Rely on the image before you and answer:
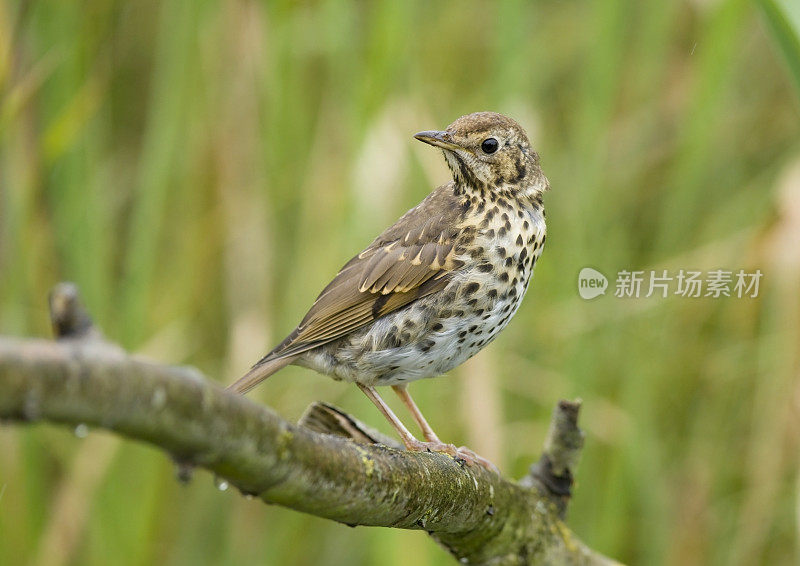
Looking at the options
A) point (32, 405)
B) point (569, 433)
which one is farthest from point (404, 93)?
point (32, 405)

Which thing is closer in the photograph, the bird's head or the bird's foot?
the bird's foot

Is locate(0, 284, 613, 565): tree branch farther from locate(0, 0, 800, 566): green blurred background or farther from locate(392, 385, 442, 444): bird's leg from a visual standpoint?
locate(0, 0, 800, 566): green blurred background

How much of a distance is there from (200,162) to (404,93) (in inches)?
34.3

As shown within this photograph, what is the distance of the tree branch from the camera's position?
1036 mm

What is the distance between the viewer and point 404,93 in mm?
4160

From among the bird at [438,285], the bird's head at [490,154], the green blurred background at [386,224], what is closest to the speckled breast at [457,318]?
the bird at [438,285]

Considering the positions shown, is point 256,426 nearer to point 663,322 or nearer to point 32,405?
point 32,405

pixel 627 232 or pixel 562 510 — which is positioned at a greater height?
pixel 627 232

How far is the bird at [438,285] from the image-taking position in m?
2.93

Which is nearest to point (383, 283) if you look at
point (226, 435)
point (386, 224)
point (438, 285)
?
point (438, 285)

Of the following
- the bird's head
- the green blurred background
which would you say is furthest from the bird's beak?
the green blurred background

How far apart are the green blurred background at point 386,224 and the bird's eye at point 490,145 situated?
533 millimetres

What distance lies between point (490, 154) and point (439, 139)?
210mm

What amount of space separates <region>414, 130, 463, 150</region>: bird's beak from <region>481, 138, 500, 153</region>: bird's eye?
9 cm
